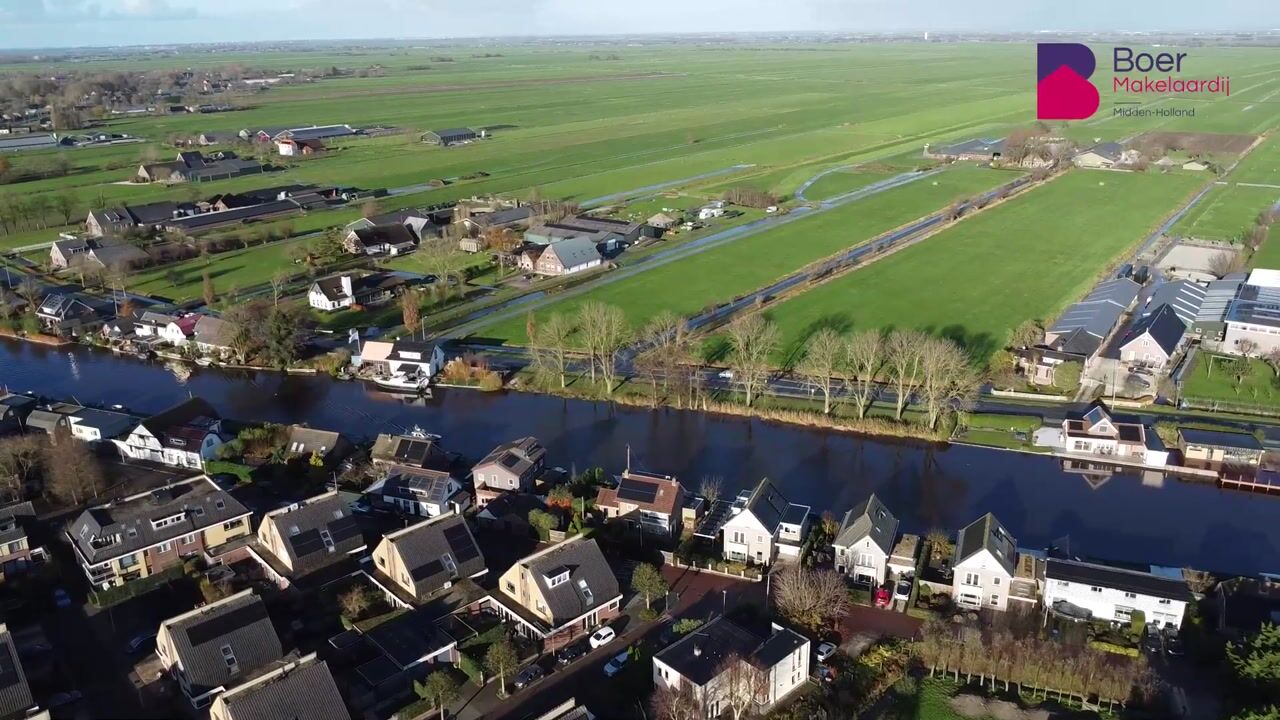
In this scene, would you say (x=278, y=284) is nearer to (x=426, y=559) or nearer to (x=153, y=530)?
(x=153, y=530)

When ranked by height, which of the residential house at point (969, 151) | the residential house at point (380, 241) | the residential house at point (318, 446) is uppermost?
the residential house at point (969, 151)

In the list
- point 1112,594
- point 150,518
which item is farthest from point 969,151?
point 150,518

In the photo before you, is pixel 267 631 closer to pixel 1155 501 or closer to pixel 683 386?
pixel 683 386

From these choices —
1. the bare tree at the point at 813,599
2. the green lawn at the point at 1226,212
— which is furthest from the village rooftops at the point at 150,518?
the green lawn at the point at 1226,212

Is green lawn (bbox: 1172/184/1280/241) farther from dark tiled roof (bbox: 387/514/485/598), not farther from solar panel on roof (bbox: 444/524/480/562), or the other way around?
dark tiled roof (bbox: 387/514/485/598)

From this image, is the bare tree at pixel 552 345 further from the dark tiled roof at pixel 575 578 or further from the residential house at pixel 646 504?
the dark tiled roof at pixel 575 578

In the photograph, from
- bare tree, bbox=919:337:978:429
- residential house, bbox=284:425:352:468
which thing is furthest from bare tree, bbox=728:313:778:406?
residential house, bbox=284:425:352:468
